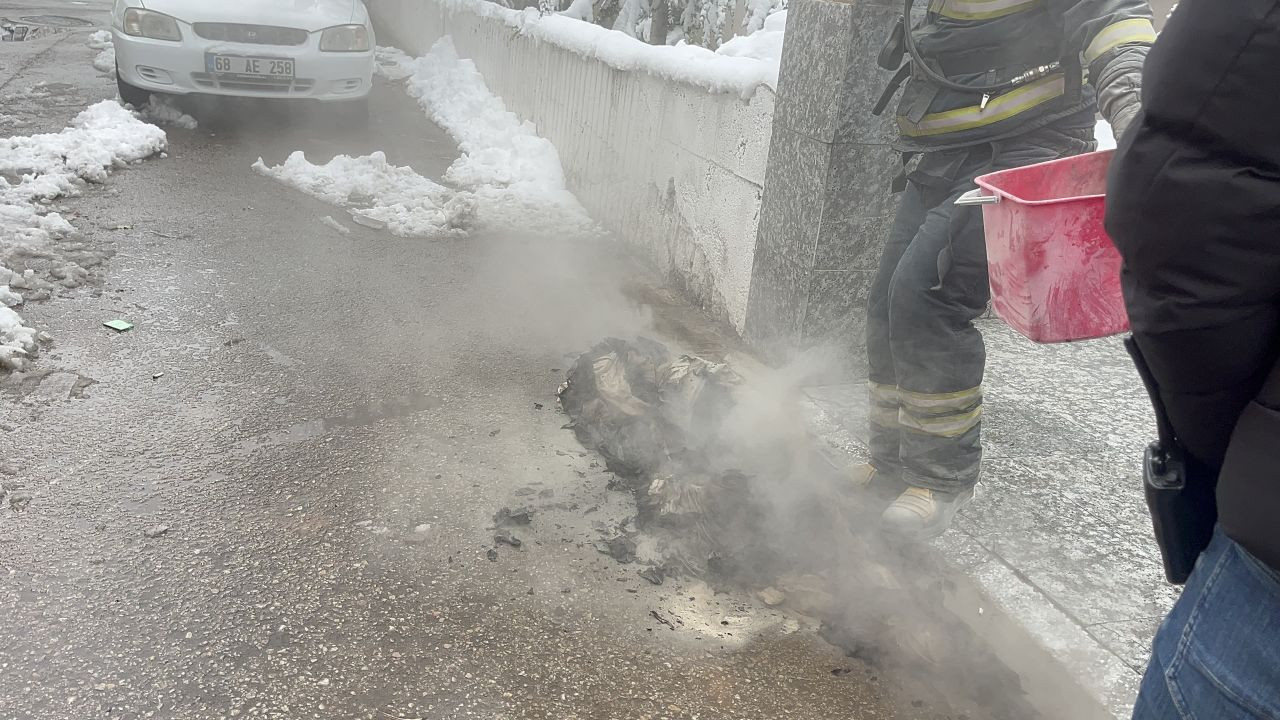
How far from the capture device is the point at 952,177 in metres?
3.06

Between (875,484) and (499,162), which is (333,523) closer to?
(875,484)

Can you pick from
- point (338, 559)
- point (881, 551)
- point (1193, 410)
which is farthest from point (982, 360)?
point (338, 559)

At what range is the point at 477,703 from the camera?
8.08 feet

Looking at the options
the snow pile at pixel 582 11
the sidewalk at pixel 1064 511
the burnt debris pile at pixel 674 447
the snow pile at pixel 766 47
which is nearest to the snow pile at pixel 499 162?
the snow pile at pixel 582 11

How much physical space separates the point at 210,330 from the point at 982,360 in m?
3.73

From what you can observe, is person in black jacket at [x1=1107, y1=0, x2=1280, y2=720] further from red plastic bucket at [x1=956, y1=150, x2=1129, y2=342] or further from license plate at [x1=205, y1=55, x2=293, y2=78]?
license plate at [x1=205, y1=55, x2=293, y2=78]

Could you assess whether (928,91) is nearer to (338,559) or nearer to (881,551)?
(881,551)

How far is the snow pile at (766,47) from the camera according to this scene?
4836 mm

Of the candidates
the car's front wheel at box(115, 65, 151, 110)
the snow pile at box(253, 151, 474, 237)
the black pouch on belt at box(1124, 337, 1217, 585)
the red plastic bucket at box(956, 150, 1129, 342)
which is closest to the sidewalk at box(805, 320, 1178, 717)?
the red plastic bucket at box(956, 150, 1129, 342)

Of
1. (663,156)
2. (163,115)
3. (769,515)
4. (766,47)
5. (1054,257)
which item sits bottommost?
(769,515)

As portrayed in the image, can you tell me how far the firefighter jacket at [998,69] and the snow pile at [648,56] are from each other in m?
1.73

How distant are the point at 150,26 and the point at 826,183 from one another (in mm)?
7058

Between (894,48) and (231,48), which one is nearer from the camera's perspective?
(894,48)

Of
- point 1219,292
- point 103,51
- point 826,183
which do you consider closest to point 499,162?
point 826,183
